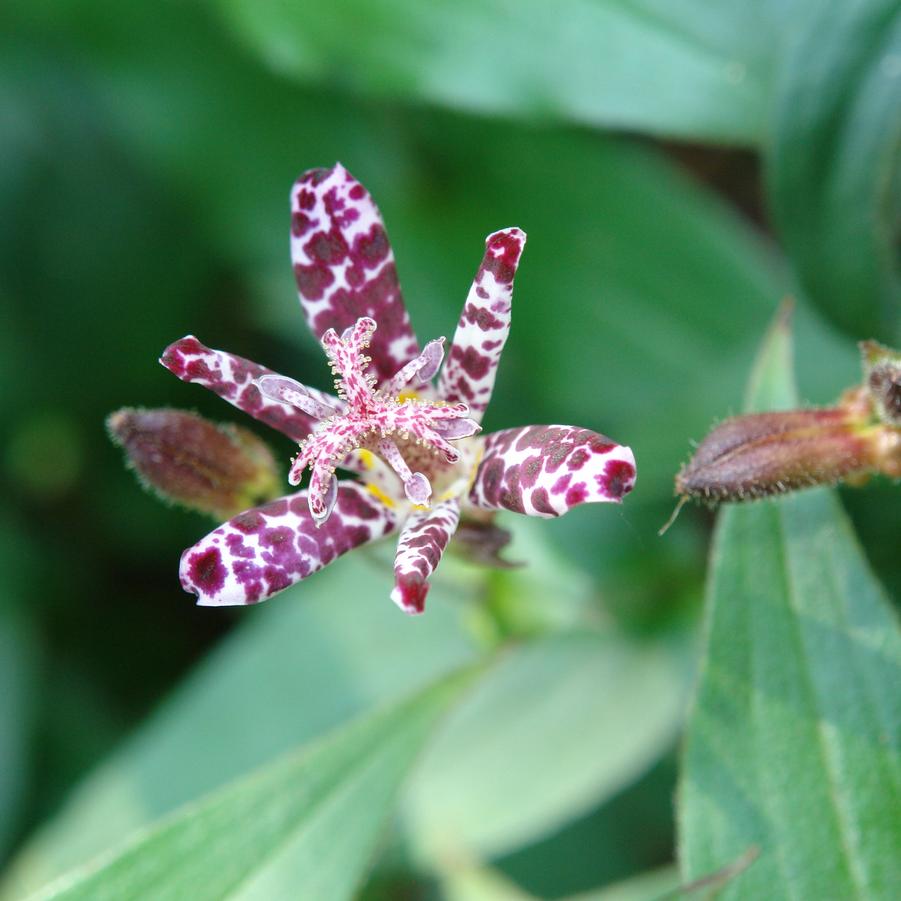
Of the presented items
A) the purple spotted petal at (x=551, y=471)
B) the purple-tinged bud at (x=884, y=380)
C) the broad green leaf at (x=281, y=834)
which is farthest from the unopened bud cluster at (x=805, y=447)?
the broad green leaf at (x=281, y=834)

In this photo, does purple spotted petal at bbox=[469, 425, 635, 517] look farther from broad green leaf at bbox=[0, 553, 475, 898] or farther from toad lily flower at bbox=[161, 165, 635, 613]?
broad green leaf at bbox=[0, 553, 475, 898]

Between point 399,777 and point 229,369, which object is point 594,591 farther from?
point 229,369

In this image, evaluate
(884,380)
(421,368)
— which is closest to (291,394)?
(421,368)

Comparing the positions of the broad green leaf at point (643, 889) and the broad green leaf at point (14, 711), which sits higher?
the broad green leaf at point (14, 711)

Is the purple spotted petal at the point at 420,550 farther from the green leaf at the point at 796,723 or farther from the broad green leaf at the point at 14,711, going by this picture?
the broad green leaf at the point at 14,711

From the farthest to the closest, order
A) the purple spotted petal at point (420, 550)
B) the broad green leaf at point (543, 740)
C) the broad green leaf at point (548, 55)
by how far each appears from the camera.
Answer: the broad green leaf at point (543, 740) → the broad green leaf at point (548, 55) → the purple spotted petal at point (420, 550)

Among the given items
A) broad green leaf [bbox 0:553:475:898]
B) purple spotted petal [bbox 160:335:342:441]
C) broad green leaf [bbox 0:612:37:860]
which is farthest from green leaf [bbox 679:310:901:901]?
broad green leaf [bbox 0:612:37:860]
